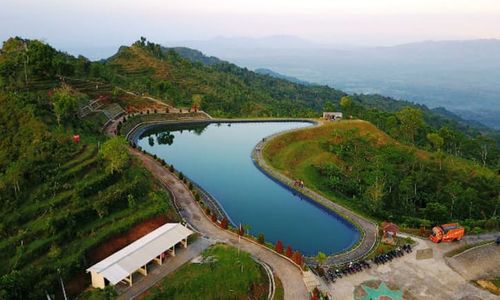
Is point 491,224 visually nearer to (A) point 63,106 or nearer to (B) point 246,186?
(B) point 246,186

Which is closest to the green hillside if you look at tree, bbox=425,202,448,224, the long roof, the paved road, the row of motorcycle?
the long roof

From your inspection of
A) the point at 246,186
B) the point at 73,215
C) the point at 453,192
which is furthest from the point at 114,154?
the point at 453,192

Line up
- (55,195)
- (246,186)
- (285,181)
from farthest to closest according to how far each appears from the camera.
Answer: (285,181), (246,186), (55,195)

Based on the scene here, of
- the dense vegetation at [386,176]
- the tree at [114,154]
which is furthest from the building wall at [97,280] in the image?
the dense vegetation at [386,176]

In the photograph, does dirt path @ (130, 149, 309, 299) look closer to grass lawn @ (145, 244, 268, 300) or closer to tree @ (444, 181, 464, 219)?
grass lawn @ (145, 244, 268, 300)

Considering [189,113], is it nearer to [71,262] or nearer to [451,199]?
[451,199]

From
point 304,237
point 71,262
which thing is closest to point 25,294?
point 71,262
